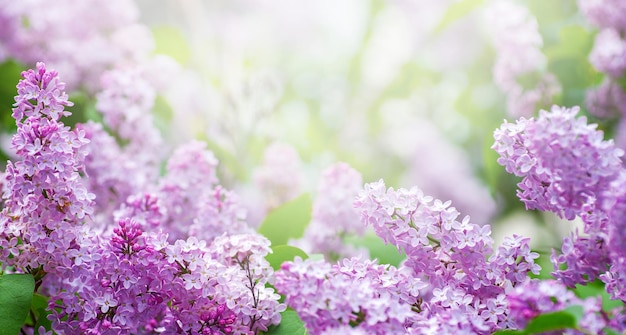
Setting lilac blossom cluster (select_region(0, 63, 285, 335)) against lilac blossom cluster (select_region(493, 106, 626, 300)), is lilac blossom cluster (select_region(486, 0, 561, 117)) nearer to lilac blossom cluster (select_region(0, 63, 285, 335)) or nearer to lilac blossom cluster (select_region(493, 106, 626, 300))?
lilac blossom cluster (select_region(493, 106, 626, 300))

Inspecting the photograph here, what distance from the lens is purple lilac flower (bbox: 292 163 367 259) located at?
1.39m

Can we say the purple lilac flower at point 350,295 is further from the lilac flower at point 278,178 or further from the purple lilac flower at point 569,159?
the lilac flower at point 278,178

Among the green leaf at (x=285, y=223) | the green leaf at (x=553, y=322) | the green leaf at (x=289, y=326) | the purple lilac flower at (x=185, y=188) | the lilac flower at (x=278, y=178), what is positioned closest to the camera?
the green leaf at (x=553, y=322)

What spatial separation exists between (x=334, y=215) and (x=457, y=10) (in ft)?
3.49

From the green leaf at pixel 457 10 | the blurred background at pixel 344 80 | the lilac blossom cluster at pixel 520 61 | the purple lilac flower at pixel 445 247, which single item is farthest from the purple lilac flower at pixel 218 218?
the green leaf at pixel 457 10

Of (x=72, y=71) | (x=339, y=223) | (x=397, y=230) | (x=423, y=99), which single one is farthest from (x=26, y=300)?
(x=423, y=99)

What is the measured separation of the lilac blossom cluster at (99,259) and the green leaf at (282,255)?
93mm

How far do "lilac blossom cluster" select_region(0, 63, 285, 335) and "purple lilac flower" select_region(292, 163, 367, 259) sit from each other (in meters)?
0.38

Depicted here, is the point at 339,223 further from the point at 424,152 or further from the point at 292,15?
the point at 292,15

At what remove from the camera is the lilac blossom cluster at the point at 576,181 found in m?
0.84

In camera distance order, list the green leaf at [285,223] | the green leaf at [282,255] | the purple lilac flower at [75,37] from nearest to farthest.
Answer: the green leaf at [282,255], the green leaf at [285,223], the purple lilac flower at [75,37]

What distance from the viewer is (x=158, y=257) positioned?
95cm

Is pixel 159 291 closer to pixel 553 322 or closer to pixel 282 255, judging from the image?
pixel 282 255

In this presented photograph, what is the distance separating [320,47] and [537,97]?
4.75ft
